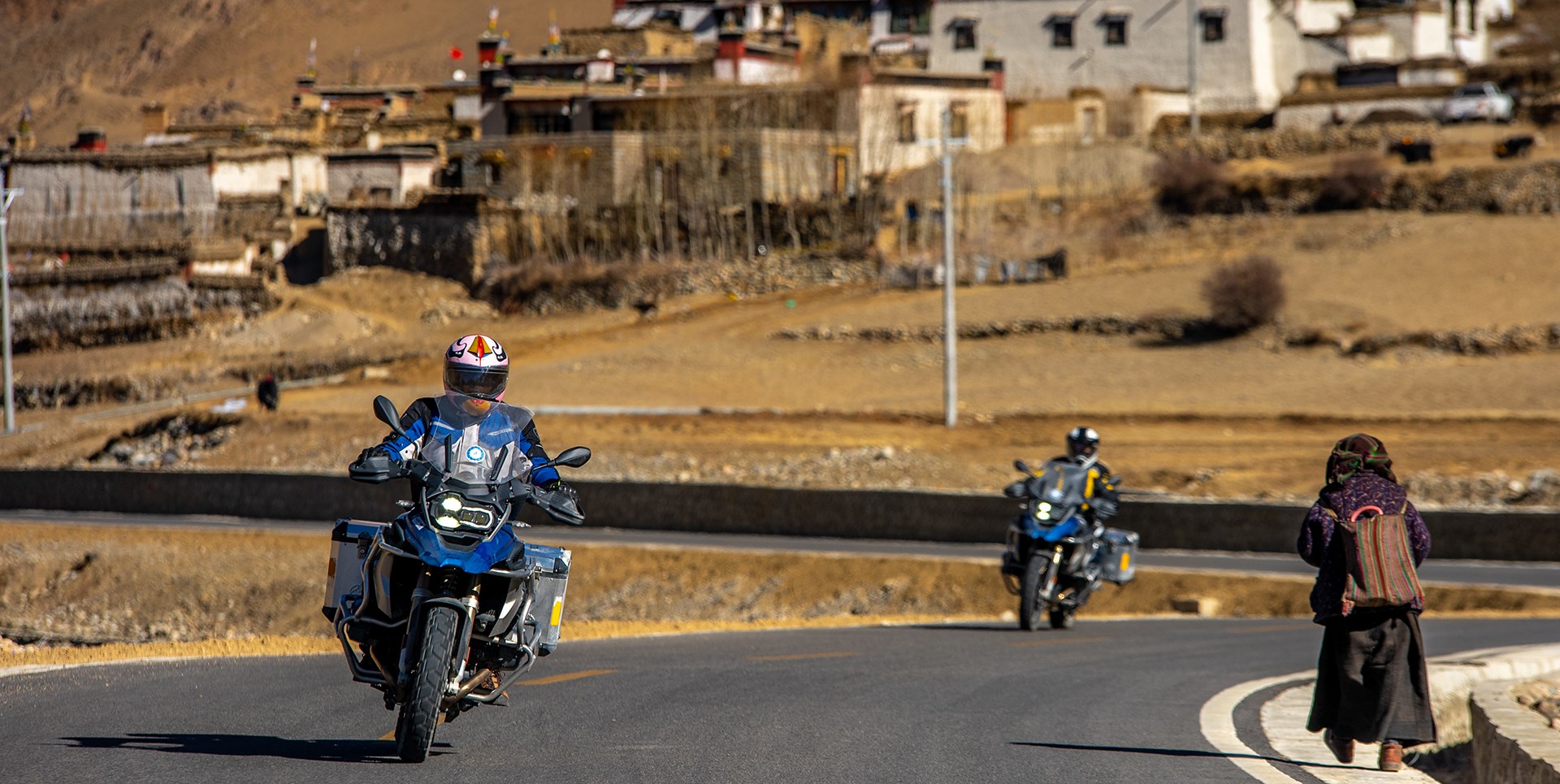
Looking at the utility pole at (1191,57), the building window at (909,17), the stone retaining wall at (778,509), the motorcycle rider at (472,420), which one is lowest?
the stone retaining wall at (778,509)

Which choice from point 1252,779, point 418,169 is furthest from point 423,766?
point 418,169

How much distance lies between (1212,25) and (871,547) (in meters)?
63.1

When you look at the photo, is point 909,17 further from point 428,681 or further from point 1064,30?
point 428,681

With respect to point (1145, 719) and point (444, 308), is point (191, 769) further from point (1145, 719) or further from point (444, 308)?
point (444, 308)

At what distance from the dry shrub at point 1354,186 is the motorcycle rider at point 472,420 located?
200ft

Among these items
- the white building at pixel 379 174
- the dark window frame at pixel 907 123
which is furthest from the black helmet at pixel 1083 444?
the white building at pixel 379 174

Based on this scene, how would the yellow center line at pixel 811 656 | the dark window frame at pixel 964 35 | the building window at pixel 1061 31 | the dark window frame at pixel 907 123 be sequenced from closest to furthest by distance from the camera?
1. the yellow center line at pixel 811 656
2. the dark window frame at pixel 907 123
3. the building window at pixel 1061 31
4. the dark window frame at pixel 964 35

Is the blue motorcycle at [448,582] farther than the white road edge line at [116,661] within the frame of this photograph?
No

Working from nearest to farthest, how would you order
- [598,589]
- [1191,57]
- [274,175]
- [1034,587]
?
1. [1034,587]
2. [598,589]
3. [274,175]
4. [1191,57]

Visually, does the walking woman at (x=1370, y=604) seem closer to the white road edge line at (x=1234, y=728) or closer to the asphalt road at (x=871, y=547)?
the white road edge line at (x=1234, y=728)

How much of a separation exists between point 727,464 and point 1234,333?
1997cm

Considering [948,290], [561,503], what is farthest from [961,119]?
[561,503]

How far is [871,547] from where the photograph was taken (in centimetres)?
2966

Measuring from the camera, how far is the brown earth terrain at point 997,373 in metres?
40.4
